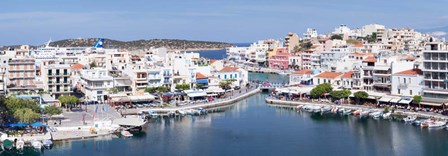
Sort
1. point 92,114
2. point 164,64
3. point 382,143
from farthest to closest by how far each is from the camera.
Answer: point 164,64
point 92,114
point 382,143

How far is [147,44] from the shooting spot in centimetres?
15300

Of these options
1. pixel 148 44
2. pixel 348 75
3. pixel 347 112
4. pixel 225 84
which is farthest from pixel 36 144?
pixel 148 44

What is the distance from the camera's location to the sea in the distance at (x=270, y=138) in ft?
86.4

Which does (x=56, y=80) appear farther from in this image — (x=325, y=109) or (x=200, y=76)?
(x=325, y=109)

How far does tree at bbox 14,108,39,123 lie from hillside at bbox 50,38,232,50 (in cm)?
9957

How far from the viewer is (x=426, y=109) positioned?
35.2 m

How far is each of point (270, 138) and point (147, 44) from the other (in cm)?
12591

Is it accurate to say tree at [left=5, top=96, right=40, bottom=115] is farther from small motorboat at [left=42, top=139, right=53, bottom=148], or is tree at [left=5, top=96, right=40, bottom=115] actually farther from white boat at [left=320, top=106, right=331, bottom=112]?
white boat at [left=320, top=106, right=331, bottom=112]

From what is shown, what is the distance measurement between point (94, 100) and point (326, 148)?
18233mm

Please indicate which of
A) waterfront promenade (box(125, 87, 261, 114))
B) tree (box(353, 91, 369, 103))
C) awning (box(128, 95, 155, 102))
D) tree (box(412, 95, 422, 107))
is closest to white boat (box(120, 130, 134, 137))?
waterfront promenade (box(125, 87, 261, 114))

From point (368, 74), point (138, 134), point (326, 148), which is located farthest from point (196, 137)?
point (368, 74)

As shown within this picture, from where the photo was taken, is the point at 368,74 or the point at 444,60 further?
the point at 368,74

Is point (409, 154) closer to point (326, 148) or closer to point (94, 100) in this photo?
point (326, 148)

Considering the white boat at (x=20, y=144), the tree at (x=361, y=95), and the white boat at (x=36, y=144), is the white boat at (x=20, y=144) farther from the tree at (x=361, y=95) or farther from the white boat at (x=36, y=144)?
the tree at (x=361, y=95)
